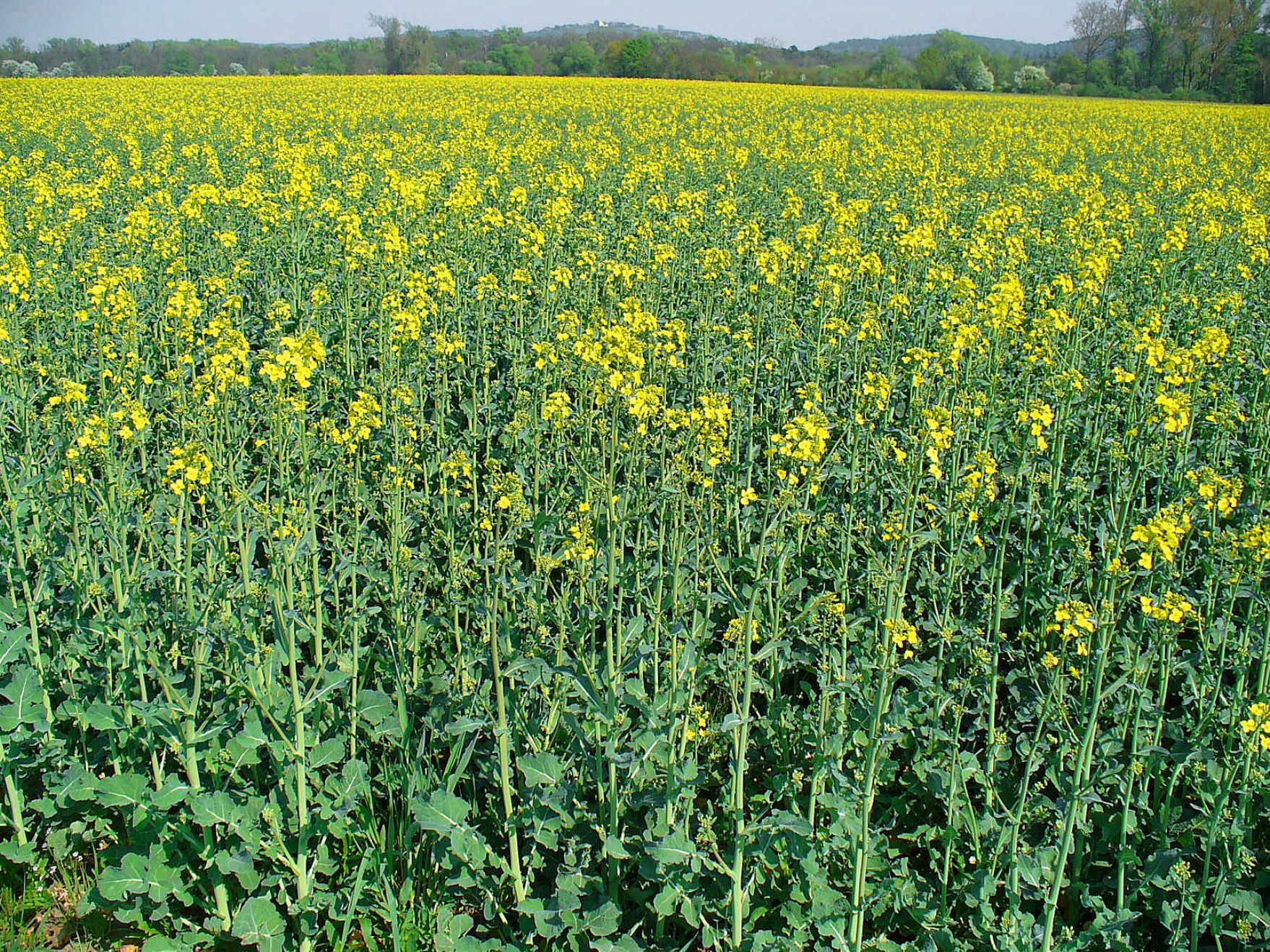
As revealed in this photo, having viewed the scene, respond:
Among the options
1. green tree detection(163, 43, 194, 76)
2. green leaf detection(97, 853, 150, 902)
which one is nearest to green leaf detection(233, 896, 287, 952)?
green leaf detection(97, 853, 150, 902)

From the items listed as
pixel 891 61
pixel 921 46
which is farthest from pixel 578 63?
pixel 921 46

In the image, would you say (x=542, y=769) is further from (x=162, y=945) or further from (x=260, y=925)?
(x=162, y=945)

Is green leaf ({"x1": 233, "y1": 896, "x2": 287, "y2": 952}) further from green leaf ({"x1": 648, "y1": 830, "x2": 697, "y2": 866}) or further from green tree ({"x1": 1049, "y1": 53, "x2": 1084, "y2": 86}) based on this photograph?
green tree ({"x1": 1049, "y1": 53, "x2": 1084, "y2": 86})

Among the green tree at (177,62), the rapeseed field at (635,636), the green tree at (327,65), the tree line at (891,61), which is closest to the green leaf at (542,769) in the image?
the rapeseed field at (635,636)

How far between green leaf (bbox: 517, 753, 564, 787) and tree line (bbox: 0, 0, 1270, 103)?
65.0 metres

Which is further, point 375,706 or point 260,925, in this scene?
point 375,706

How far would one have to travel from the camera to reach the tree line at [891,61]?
2453 inches

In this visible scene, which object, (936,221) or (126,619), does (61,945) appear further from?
(936,221)

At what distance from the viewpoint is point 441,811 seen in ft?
10.5

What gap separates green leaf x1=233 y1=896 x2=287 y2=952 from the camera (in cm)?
309

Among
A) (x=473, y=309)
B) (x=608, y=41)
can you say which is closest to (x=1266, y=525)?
(x=473, y=309)

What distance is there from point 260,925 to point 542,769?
1050mm

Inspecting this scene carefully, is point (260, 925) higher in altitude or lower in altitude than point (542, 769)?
lower

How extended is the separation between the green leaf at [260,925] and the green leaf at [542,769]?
0.94m
